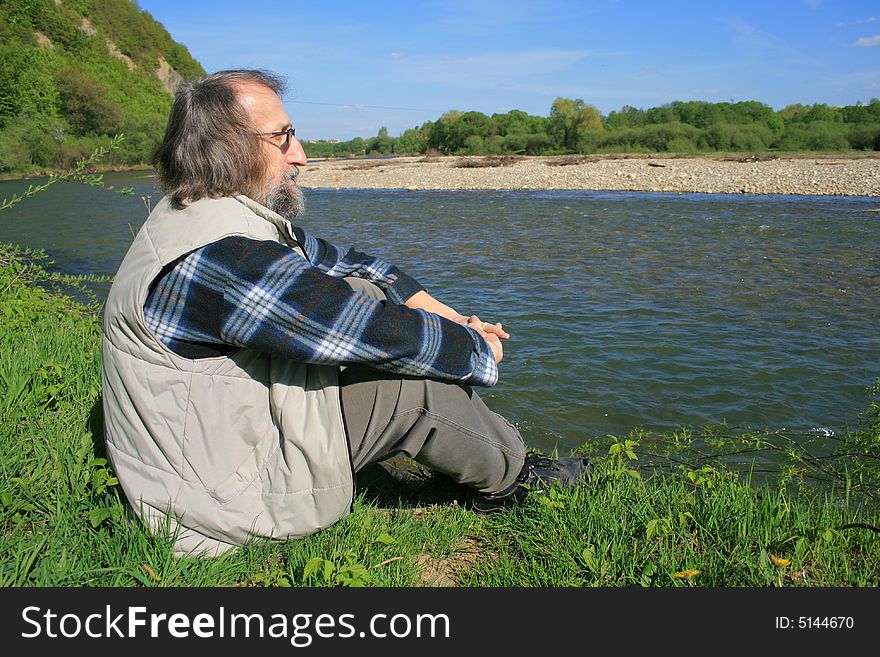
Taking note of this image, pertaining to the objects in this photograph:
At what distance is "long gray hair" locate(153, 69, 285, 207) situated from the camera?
6.34ft

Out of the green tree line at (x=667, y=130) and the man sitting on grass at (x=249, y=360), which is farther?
the green tree line at (x=667, y=130)

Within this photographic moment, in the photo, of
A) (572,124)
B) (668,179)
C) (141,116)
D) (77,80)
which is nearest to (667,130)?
(572,124)

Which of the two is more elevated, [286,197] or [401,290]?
[286,197]

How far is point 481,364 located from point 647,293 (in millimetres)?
7110

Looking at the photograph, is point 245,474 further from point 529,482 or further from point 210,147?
point 529,482

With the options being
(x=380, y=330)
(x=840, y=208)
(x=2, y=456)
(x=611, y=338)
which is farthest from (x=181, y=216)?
(x=840, y=208)

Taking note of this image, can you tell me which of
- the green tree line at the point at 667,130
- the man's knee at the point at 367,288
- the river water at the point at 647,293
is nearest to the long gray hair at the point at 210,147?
the man's knee at the point at 367,288

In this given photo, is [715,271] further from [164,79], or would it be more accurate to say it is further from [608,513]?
[164,79]

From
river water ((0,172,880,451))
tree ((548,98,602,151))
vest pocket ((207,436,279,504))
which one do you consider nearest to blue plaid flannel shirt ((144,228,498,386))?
vest pocket ((207,436,279,504))

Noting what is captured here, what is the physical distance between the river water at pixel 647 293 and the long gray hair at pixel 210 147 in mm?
3013

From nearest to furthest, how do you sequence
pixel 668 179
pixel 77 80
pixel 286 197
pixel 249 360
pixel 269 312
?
pixel 269 312, pixel 249 360, pixel 286 197, pixel 668 179, pixel 77 80

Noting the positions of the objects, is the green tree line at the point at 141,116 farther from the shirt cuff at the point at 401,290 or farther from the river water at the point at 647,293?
the shirt cuff at the point at 401,290

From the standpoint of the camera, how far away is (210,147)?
1954mm

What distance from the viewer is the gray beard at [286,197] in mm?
2117
